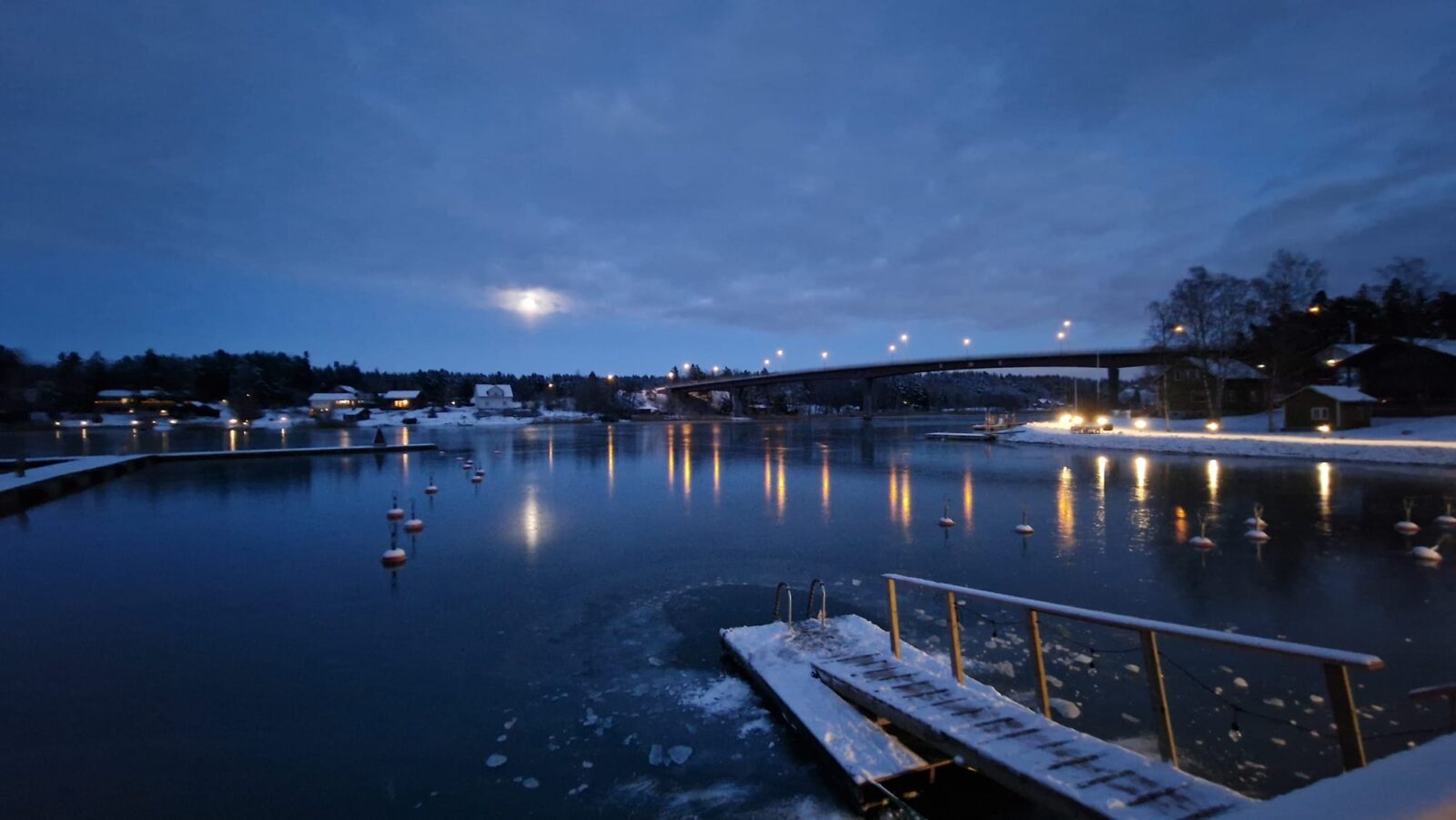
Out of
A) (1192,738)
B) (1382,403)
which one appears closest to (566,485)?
(1192,738)

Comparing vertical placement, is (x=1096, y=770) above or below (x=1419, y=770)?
below

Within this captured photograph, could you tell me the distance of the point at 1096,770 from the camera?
4.81 m

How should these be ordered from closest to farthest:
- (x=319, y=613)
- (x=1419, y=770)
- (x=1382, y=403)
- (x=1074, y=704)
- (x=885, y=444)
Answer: (x=1419, y=770), (x=1074, y=704), (x=319, y=613), (x=1382, y=403), (x=885, y=444)

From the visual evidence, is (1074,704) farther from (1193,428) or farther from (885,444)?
(1193,428)

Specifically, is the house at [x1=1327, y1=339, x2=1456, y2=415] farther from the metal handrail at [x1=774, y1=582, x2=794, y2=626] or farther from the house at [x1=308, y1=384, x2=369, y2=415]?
the house at [x1=308, y1=384, x2=369, y2=415]

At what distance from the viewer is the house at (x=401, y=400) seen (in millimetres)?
139413

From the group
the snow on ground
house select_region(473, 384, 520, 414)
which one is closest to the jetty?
the snow on ground

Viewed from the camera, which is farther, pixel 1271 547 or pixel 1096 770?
pixel 1271 547

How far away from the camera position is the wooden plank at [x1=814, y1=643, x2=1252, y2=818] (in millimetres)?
4391

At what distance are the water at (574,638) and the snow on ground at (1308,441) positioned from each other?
13663mm

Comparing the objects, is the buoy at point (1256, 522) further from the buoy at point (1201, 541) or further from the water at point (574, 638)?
the buoy at point (1201, 541)

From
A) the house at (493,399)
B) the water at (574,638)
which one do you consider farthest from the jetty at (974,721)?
the house at (493,399)

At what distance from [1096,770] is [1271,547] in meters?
12.9

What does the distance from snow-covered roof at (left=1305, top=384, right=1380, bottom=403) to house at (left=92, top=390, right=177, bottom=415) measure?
477 feet
